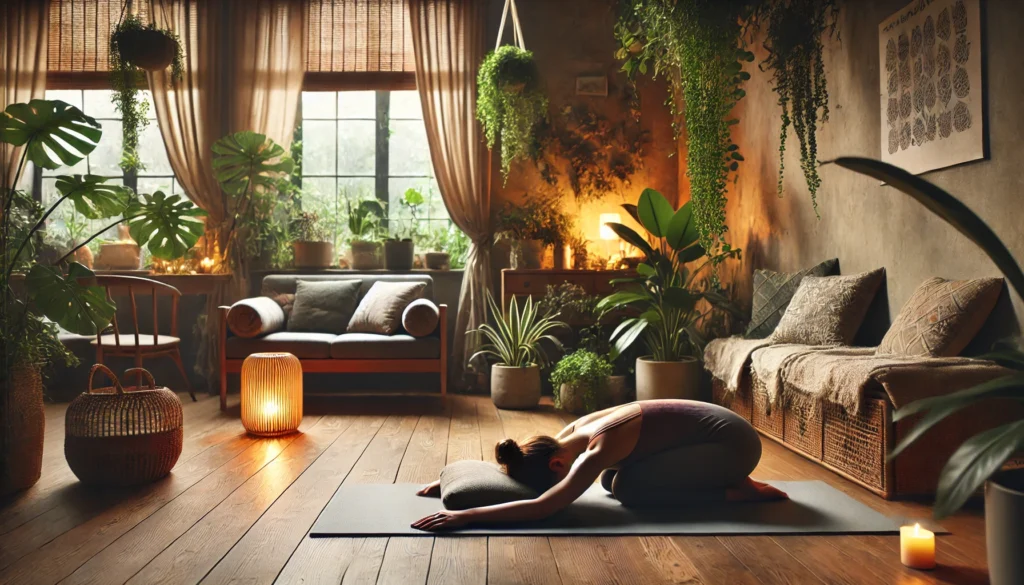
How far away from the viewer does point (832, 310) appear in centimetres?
369

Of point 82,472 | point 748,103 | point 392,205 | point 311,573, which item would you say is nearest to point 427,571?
point 311,573

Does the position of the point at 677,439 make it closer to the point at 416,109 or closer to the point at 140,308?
the point at 416,109

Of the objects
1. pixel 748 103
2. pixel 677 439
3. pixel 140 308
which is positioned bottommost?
pixel 677 439

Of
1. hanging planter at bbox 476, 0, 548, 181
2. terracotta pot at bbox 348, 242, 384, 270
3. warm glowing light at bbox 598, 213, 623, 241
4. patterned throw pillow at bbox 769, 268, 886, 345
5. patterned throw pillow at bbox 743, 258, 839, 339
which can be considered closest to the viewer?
patterned throw pillow at bbox 769, 268, 886, 345

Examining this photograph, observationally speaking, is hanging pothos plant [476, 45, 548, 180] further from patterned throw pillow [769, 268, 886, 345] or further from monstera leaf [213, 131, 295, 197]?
patterned throw pillow [769, 268, 886, 345]

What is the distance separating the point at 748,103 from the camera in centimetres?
521

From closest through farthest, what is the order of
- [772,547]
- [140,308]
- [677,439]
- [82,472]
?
[772,547] → [677,439] → [82,472] → [140,308]

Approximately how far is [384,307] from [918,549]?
3.75 metres

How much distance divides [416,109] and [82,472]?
163 inches

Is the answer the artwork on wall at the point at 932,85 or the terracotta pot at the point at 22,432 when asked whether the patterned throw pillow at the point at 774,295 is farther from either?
the terracotta pot at the point at 22,432

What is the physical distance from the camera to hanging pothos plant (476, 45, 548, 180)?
5527 mm

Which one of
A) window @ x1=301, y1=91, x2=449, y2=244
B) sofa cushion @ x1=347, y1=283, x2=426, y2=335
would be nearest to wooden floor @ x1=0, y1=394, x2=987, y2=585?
sofa cushion @ x1=347, y1=283, x2=426, y2=335

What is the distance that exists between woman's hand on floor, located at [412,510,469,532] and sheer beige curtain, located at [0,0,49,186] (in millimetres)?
5293

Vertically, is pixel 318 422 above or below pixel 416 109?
below
